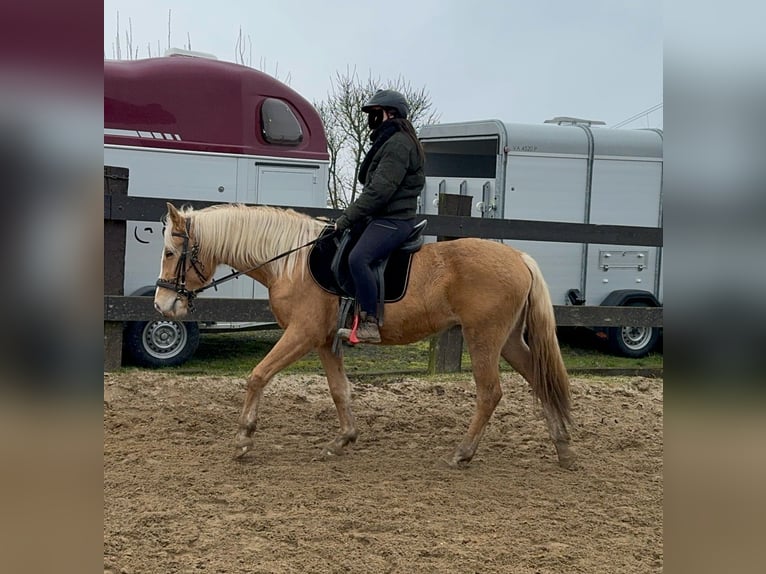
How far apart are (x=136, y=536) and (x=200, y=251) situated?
6.38ft

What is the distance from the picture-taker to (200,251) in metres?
4.48

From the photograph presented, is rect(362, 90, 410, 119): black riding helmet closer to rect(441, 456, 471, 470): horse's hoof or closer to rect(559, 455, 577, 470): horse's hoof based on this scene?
rect(441, 456, 471, 470): horse's hoof

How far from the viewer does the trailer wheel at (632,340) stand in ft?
31.9

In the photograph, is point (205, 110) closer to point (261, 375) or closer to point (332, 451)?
point (261, 375)

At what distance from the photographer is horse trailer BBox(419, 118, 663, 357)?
947cm

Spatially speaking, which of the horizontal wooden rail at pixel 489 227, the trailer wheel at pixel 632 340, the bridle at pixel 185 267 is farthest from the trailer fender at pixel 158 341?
the trailer wheel at pixel 632 340

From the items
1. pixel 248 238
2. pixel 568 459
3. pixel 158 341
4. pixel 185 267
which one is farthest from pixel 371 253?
pixel 158 341

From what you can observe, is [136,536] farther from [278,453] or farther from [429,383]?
[429,383]

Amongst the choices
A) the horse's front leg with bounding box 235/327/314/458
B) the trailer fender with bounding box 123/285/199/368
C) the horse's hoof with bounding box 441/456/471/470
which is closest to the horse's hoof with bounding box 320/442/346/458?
the horse's front leg with bounding box 235/327/314/458

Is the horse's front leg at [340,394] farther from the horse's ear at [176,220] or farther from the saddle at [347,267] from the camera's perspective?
the horse's ear at [176,220]

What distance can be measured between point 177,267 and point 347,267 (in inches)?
43.3

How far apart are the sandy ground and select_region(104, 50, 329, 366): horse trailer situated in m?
1.84
